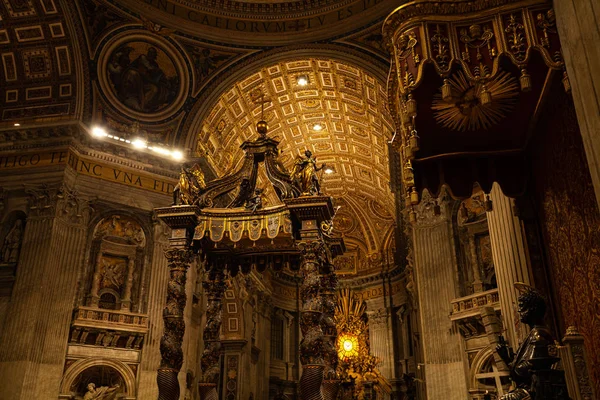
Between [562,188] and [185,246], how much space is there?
513 centimetres

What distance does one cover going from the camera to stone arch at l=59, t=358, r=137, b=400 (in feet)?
32.4

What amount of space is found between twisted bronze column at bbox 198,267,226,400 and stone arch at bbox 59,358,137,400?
9.66 feet

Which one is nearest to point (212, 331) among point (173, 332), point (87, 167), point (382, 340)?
point (173, 332)

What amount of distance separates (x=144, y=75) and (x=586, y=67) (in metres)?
11.7

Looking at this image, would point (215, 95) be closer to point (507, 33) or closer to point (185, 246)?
point (185, 246)

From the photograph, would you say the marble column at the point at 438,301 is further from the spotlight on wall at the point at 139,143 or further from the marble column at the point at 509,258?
the spotlight on wall at the point at 139,143

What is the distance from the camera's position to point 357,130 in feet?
52.6

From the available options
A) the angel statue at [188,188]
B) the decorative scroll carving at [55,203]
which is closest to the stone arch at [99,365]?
the decorative scroll carving at [55,203]

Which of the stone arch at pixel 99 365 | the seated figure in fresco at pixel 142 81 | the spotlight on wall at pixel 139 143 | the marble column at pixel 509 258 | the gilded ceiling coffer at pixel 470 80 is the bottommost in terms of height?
the stone arch at pixel 99 365

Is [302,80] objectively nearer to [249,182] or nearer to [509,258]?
[249,182]

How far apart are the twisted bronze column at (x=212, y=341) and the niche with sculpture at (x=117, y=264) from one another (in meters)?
2.88

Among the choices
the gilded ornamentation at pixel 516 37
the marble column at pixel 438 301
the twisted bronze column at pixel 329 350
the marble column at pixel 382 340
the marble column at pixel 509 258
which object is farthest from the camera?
the marble column at pixel 382 340

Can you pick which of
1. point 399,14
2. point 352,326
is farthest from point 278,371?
point 399,14

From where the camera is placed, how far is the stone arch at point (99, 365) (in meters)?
9.86
